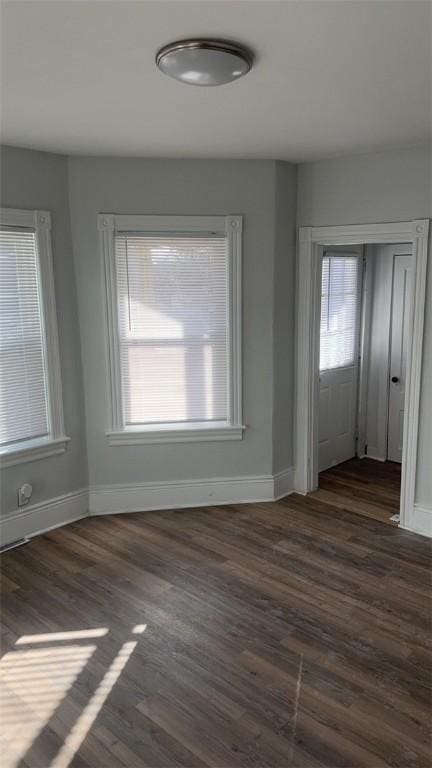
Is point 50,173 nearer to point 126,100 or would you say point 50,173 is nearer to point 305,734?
point 126,100

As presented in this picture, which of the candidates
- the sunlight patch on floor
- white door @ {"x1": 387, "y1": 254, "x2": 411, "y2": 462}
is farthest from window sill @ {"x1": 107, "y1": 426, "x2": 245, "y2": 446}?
white door @ {"x1": 387, "y1": 254, "x2": 411, "y2": 462}

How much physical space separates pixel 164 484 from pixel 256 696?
2118 mm

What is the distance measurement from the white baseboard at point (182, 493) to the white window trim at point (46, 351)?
1.88 feet

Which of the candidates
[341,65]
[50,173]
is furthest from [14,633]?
[341,65]

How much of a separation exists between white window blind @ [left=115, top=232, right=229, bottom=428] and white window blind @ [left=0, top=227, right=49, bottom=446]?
600 mm

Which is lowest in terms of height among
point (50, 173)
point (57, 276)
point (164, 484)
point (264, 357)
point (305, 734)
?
point (305, 734)

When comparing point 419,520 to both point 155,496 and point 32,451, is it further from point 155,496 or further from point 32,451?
point 32,451

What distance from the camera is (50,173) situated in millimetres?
3840

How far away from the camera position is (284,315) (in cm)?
445

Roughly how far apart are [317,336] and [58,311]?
6.69ft

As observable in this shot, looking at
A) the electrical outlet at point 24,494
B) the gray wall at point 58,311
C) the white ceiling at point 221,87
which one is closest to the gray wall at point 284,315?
the white ceiling at point 221,87

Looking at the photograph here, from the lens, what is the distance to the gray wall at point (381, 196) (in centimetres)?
379

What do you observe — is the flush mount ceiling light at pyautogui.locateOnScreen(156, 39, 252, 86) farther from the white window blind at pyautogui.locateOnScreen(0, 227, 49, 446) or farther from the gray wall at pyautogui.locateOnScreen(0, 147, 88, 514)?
the white window blind at pyautogui.locateOnScreen(0, 227, 49, 446)

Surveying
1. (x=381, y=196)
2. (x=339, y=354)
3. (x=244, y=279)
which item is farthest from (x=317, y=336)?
(x=381, y=196)
